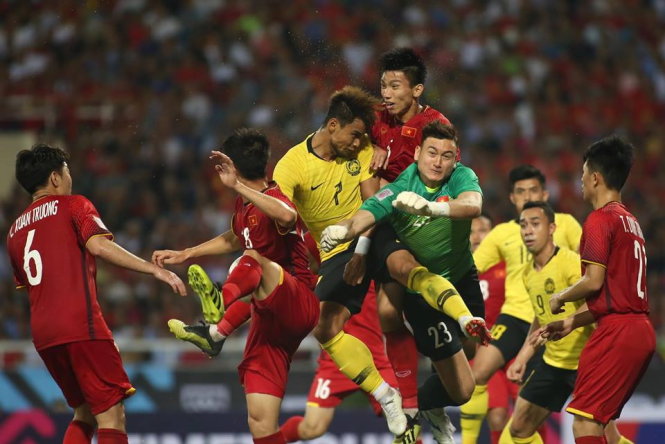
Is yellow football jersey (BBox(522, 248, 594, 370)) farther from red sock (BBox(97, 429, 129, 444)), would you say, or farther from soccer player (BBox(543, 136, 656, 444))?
red sock (BBox(97, 429, 129, 444))

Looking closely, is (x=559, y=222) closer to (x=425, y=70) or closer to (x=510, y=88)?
(x=425, y=70)

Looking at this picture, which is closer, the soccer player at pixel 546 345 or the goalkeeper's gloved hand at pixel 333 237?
the goalkeeper's gloved hand at pixel 333 237

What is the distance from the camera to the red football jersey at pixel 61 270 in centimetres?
760

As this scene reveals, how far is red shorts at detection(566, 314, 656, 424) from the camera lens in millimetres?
7617

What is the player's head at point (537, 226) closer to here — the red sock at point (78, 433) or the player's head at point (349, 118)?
the player's head at point (349, 118)

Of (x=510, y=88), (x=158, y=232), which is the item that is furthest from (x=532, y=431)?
(x=510, y=88)

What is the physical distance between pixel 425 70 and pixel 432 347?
1.98 m

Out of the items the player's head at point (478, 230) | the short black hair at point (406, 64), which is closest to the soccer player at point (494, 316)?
the player's head at point (478, 230)

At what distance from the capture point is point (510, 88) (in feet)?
62.0

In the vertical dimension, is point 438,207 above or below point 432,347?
above

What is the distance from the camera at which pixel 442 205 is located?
24.4 feet

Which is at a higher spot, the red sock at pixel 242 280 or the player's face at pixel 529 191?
the player's face at pixel 529 191

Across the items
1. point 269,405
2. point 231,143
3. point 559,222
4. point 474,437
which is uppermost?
point 231,143

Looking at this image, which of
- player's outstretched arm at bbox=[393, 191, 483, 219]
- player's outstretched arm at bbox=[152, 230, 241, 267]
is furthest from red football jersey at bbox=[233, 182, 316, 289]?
player's outstretched arm at bbox=[393, 191, 483, 219]
